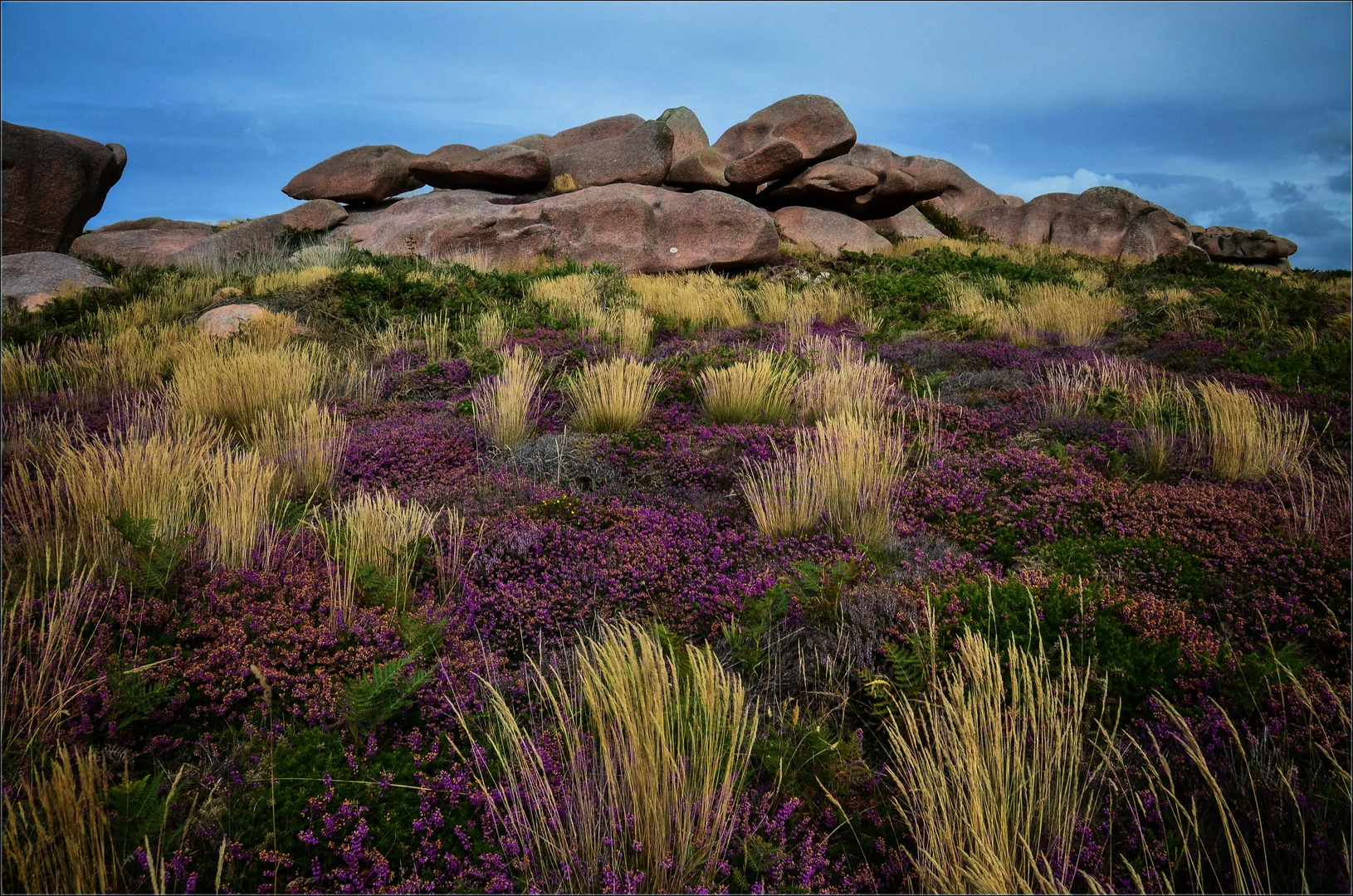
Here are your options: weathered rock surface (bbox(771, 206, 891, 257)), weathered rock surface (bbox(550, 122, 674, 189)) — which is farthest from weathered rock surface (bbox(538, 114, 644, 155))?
weathered rock surface (bbox(771, 206, 891, 257))

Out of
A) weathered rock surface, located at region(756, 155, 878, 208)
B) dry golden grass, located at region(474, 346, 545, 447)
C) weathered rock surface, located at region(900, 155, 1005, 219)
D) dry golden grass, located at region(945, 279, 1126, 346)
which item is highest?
weathered rock surface, located at region(900, 155, 1005, 219)

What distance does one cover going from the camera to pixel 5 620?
9.06 feet

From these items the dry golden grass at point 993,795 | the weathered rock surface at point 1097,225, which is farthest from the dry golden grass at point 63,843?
the weathered rock surface at point 1097,225

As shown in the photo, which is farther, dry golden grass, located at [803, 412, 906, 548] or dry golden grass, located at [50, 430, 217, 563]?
dry golden grass, located at [803, 412, 906, 548]

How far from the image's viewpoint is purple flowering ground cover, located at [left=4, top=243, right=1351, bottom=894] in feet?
6.96

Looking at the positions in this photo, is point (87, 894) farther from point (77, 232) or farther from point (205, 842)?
point (77, 232)

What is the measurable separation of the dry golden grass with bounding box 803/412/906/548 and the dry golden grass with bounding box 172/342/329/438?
4.60m

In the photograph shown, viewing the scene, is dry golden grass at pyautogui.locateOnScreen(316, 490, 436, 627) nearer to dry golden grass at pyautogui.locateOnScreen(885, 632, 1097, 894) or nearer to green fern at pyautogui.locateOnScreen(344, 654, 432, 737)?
green fern at pyautogui.locateOnScreen(344, 654, 432, 737)

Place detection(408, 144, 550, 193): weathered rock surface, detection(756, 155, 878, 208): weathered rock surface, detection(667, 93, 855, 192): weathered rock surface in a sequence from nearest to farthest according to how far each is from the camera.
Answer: detection(408, 144, 550, 193): weathered rock surface < detection(667, 93, 855, 192): weathered rock surface < detection(756, 155, 878, 208): weathered rock surface

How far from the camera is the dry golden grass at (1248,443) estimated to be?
5.00 m

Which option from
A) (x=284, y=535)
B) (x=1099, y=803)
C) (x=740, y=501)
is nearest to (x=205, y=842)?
(x=284, y=535)

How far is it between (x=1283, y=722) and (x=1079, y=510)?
2.00 m

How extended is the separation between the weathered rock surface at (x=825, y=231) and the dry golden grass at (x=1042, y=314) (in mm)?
9118

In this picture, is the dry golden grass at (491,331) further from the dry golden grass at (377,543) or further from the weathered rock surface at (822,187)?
the weathered rock surface at (822,187)
